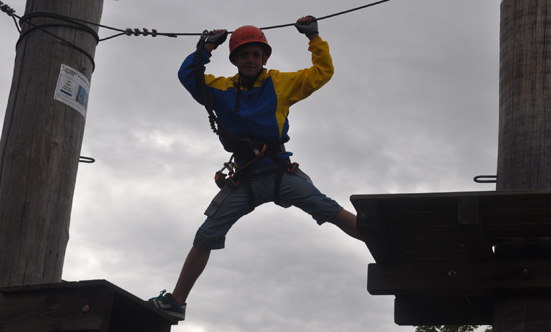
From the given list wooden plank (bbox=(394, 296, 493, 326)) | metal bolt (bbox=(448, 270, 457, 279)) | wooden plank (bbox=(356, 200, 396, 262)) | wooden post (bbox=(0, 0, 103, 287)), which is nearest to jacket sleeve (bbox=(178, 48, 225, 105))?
wooden post (bbox=(0, 0, 103, 287))

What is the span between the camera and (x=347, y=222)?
20.3 ft

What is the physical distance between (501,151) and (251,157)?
176 cm

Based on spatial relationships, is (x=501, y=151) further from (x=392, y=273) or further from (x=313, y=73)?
(x=313, y=73)

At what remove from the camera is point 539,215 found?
5184mm

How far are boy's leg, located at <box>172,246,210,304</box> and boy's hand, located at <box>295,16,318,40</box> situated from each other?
175 centimetres

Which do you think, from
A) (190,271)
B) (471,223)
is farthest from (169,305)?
(471,223)

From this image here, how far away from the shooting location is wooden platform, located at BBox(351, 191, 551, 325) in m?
5.10

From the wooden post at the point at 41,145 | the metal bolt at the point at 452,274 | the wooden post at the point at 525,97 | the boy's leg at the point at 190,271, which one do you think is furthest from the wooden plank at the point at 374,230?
the wooden post at the point at 41,145

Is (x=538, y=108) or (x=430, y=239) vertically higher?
(x=538, y=108)

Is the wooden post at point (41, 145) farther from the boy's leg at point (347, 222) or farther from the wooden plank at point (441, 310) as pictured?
the wooden plank at point (441, 310)

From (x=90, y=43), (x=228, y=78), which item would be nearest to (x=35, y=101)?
(x=90, y=43)

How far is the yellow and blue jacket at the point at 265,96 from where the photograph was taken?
20.9 ft

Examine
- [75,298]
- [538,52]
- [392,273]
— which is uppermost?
[538,52]

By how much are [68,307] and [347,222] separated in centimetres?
210
